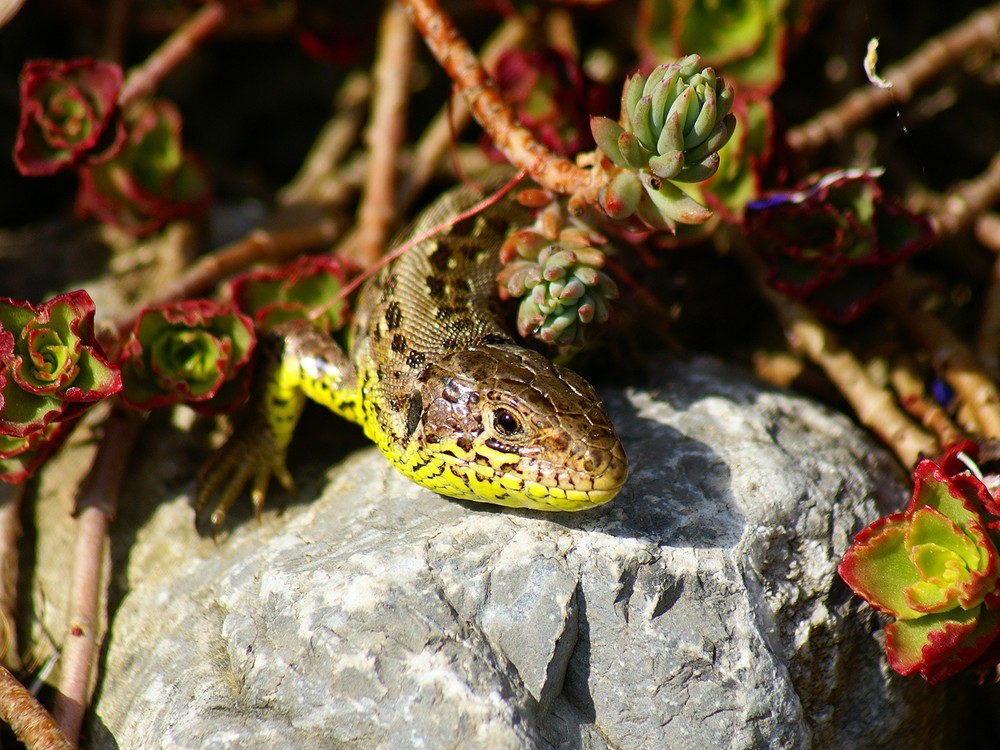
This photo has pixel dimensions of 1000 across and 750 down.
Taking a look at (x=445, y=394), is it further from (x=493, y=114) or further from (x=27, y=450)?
(x=27, y=450)

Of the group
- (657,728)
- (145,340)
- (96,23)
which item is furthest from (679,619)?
(96,23)

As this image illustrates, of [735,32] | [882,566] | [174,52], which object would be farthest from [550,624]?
[174,52]

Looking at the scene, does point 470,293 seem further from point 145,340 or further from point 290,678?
point 290,678

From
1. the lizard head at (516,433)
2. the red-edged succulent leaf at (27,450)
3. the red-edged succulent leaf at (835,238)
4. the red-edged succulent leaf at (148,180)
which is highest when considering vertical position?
the red-edged succulent leaf at (148,180)

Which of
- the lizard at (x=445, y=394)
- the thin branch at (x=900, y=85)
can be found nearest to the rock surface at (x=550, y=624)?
the lizard at (x=445, y=394)

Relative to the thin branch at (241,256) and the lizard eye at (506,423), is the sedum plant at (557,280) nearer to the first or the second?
the lizard eye at (506,423)

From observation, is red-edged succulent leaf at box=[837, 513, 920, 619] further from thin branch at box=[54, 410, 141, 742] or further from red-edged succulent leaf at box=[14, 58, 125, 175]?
red-edged succulent leaf at box=[14, 58, 125, 175]
